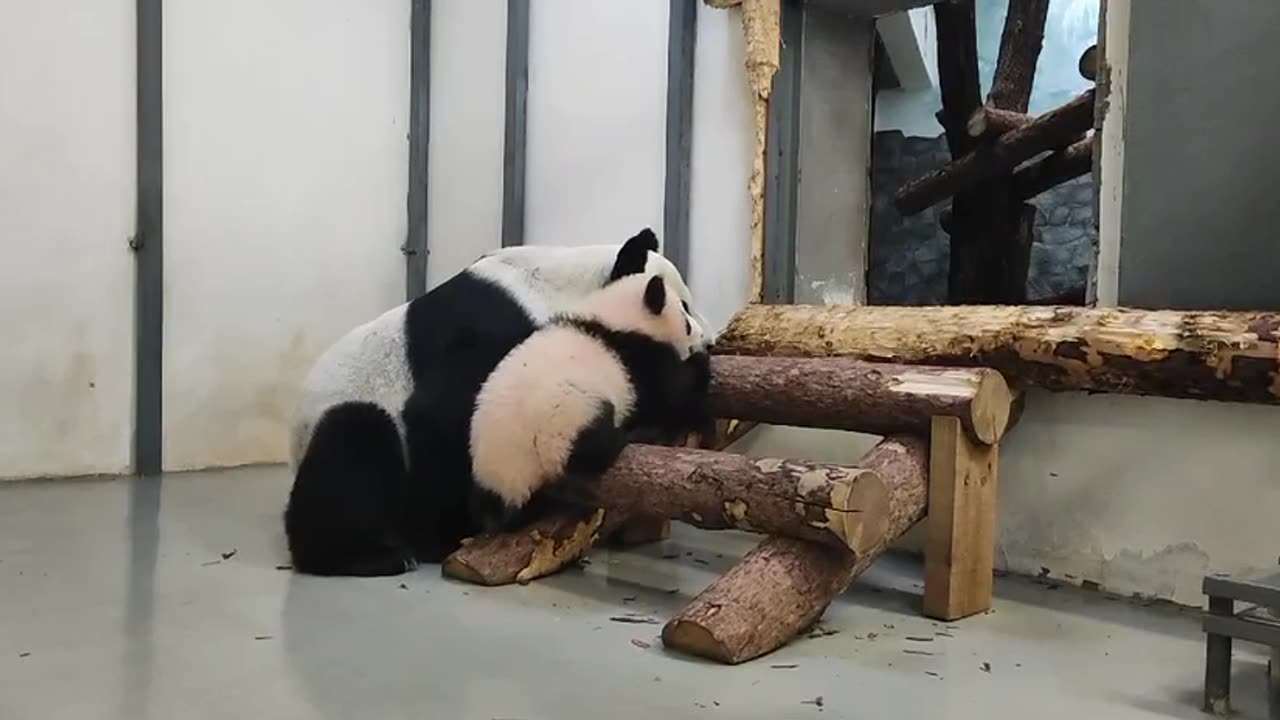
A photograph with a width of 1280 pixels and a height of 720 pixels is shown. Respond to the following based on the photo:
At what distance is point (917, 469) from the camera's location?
104 inches

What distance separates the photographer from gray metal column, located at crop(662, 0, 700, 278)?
4.23 meters

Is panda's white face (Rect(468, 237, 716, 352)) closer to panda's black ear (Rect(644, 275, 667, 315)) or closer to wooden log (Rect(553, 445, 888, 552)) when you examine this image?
panda's black ear (Rect(644, 275, 667, 315))

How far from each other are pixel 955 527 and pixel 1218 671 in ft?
2.30

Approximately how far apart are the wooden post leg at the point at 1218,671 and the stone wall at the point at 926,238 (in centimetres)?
641

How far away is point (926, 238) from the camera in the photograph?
28.1 ft

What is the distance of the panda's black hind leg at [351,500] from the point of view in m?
2.89

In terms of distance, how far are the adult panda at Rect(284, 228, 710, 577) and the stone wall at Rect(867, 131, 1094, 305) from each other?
5514mm

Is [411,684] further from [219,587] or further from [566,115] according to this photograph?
[566,115]

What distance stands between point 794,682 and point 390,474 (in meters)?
1.35

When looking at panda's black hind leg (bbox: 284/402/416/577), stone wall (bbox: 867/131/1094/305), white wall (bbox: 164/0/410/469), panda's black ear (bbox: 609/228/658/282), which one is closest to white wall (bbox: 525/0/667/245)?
white wall (bbox: 164/0/410/469)

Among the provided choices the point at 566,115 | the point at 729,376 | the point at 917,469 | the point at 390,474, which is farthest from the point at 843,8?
the point at 390,474

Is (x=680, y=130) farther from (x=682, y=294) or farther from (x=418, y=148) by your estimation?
(x=418, y=148)

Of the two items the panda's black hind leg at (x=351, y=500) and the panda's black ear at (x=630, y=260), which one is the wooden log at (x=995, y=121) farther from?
the panda's black hind leg at (x=351, y=500)

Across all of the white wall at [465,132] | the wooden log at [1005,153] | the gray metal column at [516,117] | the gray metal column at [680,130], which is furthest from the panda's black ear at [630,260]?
the wooden log at [1005,153]
